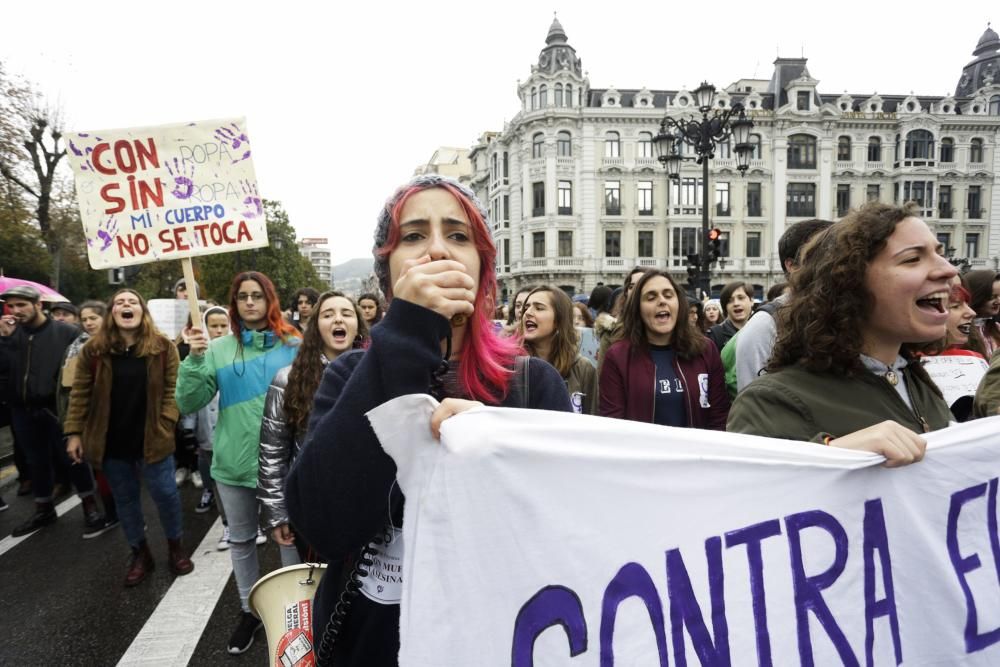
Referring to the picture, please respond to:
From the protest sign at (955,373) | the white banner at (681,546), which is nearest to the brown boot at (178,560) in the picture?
the white banner at (681,546)

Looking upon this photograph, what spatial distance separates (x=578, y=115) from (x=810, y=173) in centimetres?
1664

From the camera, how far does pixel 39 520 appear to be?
204 inches

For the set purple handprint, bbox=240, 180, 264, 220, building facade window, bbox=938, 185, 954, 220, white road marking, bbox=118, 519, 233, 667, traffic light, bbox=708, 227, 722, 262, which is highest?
building facade window, bbox=938, 185, 954, 220

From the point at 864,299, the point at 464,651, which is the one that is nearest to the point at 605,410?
the point at 864,299

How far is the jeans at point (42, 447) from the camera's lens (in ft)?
17.1

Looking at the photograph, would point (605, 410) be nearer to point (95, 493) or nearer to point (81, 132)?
point (81, 132)

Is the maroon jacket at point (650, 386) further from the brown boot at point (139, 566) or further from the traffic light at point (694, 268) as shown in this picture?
the traffic light at point (694, 268)

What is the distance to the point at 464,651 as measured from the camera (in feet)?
3.61

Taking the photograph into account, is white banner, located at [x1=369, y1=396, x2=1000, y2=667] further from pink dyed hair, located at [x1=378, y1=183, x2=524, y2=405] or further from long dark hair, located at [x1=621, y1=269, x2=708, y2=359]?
long dark hair, located at [x1=621, y1=269, x2=708, y2=359]

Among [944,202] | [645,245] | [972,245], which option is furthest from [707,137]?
[972,245]

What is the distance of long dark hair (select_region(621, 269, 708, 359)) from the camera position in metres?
3.80

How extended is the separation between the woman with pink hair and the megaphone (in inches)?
19.7

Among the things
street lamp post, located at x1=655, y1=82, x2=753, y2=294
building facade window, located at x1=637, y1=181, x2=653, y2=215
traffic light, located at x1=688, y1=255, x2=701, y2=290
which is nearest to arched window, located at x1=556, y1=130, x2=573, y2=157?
building facade window, located at x1=637, y1=181, x2=653, y2=215

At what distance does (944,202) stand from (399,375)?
52013 mm
